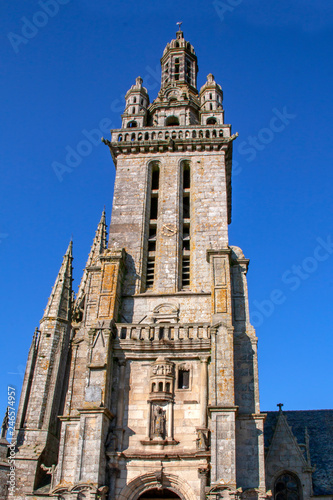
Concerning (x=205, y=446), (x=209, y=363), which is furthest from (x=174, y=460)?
(x=209, y=363)

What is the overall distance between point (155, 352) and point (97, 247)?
1304cm

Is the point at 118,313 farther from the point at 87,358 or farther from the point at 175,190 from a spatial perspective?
the point at 175,190

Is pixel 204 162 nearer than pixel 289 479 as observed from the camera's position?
No

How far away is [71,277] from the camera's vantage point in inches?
1073

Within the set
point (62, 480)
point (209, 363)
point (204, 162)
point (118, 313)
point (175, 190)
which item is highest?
point (204, 162)

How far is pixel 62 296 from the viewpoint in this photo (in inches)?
1021

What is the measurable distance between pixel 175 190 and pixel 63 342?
29.4ft

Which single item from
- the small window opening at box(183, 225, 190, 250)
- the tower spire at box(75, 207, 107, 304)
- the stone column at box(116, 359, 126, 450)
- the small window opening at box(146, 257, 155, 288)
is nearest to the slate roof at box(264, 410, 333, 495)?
the stone column at box(116, 359, 126, 450)

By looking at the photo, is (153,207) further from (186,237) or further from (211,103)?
(211,103)

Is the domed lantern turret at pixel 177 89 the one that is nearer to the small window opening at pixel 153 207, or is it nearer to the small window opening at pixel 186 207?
the small window opening at pixel 186 207

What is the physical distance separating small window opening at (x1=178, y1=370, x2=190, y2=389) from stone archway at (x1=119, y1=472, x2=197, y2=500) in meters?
3.07

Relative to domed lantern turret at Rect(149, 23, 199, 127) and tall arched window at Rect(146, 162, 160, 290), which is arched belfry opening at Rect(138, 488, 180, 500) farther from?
domed lantern turret at Rect(149, 23, 199, 127)

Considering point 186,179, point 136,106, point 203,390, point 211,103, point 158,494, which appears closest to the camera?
point 158,494

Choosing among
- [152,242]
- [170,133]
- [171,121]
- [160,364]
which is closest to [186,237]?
[152,242]
